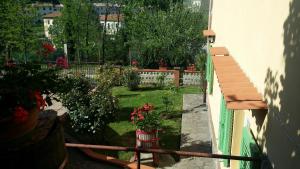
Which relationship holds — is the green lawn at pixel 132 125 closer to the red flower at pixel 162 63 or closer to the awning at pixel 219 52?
the awning at pixel 219 52

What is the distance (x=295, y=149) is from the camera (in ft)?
11.4

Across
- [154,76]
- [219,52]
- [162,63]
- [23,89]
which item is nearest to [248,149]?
[23,89]

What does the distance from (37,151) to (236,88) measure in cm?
345

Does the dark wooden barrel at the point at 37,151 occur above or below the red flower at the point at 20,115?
below

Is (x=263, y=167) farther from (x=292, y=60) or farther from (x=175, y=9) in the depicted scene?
(x=175, y=9)

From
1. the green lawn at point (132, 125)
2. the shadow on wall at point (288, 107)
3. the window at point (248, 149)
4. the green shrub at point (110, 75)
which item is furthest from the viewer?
the green shrub at point (110, 75)

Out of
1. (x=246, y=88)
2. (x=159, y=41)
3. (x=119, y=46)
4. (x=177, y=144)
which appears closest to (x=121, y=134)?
(x=177, y=144)

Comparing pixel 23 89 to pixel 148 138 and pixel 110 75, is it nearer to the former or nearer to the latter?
pixel 148 138

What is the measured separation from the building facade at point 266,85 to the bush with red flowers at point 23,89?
2.31 meters

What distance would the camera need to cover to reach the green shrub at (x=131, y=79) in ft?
68.1

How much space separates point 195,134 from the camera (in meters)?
13.1

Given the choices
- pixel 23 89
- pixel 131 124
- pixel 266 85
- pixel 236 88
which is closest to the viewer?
pixel 23 89

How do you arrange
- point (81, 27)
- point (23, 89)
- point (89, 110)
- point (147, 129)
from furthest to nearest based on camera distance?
point (81, 27)
point (89, 110)
point (147, 129)
point (23, 89)

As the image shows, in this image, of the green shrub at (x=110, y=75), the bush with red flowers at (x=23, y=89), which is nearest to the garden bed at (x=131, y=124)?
the green shrub at (x=110, y=75)
